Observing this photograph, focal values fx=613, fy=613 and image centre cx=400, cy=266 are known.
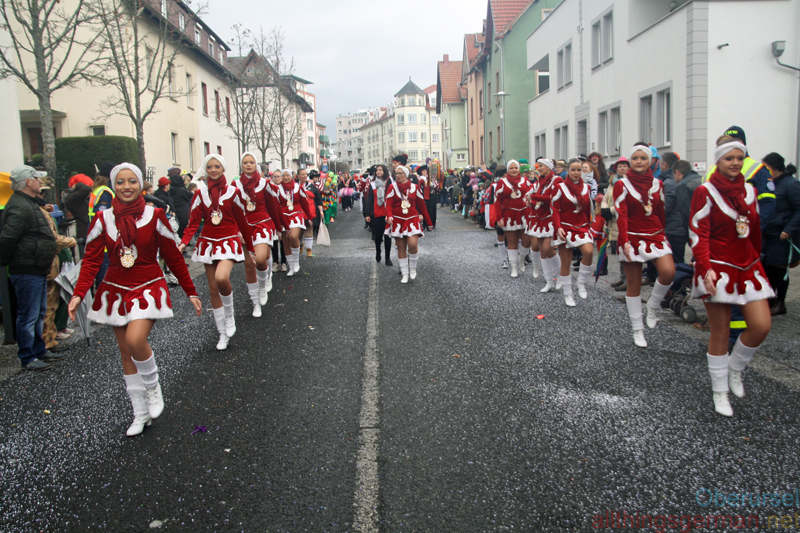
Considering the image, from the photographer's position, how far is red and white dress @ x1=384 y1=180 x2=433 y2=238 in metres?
10.8

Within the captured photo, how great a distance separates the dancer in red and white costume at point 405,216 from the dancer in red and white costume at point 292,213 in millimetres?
2057

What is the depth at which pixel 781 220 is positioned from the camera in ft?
22.4

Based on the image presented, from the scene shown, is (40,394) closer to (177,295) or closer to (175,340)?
(175,340)

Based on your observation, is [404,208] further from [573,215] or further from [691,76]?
[691,76]

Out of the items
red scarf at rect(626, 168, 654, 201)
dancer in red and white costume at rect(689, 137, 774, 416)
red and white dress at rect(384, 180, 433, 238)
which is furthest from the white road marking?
red and white dress at rect(384, 180, 433, 238)

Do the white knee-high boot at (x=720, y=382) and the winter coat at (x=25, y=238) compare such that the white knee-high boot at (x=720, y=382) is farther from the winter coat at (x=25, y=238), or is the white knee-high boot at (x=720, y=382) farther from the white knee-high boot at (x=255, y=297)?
the winter coat at (x=25, y=238)

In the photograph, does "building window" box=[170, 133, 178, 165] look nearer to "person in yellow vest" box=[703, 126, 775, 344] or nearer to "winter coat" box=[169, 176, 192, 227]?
"winter coat" box=[169, 176, 192, 227]

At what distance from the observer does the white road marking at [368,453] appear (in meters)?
3.10

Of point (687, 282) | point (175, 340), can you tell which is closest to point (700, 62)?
point (687, 282)

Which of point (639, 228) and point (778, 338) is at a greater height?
point (639, 228)

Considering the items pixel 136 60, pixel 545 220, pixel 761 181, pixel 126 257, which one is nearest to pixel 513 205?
pixel 545 220

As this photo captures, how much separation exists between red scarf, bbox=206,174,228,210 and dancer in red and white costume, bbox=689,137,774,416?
474 cm

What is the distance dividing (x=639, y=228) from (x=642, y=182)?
0.48 meters

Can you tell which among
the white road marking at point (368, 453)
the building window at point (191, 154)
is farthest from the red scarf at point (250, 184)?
the building window at point (191, 154)
